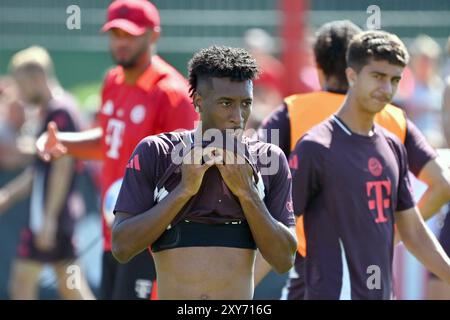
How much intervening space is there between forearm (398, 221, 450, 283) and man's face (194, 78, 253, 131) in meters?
1.78

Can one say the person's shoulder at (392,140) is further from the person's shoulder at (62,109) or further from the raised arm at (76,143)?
the person's shoulder at (62,109)

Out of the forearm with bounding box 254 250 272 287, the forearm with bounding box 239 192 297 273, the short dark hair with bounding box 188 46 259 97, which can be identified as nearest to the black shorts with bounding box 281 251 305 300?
the forearm with bounding box 254 250 272 287

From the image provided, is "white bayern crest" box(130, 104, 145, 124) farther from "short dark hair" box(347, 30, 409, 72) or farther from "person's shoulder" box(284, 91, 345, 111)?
"short dark hair" box(347, 30, 409, 72)

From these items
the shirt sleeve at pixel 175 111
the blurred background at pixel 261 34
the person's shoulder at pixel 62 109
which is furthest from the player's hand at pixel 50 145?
the blurred background at pixel 261 34

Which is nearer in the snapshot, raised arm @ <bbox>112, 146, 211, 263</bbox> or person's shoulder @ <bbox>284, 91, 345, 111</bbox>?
raised arm @ <bbox>112, 146, 211, 263</bbox>

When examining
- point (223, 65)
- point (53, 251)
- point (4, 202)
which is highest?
point (223, 65)

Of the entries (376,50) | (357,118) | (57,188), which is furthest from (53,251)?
(376,50)

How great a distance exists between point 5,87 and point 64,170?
100 inches

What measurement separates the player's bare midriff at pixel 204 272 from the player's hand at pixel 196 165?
0.31 m

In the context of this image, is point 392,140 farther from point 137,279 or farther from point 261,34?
point 261,34

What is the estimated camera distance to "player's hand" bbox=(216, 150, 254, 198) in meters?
3.95

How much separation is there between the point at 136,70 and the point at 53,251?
3.04m

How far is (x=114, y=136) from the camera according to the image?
261 inches

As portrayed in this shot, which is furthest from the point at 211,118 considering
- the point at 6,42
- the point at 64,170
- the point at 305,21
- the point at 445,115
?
the point at 6,42
